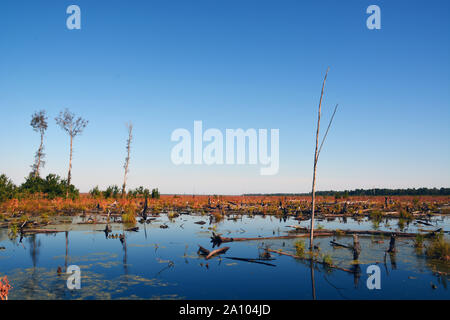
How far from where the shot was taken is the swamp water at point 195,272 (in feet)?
21.8

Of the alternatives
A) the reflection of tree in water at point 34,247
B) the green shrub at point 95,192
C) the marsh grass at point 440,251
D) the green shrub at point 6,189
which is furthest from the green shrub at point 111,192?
the marsh grass at point 440,251

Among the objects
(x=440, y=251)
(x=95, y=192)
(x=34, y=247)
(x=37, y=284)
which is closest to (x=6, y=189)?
(x=95, y=192)

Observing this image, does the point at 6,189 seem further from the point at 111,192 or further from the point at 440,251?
the point at 440,251

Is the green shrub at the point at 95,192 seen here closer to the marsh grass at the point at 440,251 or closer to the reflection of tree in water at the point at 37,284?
the reflection of tree in water at the point at 37,284

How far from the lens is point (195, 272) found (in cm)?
834

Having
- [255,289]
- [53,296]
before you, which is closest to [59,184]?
[53,296]

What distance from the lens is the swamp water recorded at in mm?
6645

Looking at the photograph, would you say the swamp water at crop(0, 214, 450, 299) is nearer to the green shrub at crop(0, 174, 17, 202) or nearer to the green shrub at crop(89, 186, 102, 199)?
the green shrub at crop(0, 174, 17, 202)

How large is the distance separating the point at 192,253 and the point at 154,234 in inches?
188

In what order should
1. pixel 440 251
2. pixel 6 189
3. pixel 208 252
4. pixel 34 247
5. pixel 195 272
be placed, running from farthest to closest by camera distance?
pixel 6 189, pixel 34 247, pixel 208 252, pixel 440 251, pixel 195 272

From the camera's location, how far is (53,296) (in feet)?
20.4

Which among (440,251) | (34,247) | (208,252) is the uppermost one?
(440,251)

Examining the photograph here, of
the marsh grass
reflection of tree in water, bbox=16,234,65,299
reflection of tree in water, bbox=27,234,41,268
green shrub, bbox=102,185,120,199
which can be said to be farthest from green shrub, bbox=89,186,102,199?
the marsh grass
